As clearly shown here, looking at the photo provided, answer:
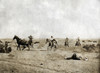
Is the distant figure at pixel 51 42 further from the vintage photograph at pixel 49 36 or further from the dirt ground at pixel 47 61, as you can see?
the dirt ground at pixel 47 61

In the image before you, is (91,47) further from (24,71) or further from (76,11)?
(24,71)

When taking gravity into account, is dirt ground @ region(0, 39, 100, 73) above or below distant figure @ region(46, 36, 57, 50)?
below

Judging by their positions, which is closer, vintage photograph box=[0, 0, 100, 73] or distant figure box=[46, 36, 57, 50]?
vintage photograph box=[0, 0, 100, 73]

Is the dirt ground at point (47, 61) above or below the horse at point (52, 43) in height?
below

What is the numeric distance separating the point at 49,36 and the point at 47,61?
2.71 ft

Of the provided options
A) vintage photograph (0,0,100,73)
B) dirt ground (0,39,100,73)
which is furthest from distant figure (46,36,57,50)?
dirt ground (0,39,100,73)

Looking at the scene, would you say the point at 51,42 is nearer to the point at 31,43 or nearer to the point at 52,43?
the point at 52,43

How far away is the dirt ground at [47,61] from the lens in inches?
265

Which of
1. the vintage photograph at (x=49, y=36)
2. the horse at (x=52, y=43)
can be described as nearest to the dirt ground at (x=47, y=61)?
the vintage photograph at (x=49, y=36)

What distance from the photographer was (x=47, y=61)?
691 cm

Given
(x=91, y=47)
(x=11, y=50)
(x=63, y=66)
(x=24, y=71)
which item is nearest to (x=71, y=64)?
(x=63, y=66)

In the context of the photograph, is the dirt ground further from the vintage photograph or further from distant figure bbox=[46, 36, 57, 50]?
distant figure bbox=[46, 36, 57, 50]

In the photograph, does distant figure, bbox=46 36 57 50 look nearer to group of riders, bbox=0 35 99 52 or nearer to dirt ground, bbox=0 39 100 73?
group of riders, bbox=0 35 99 52

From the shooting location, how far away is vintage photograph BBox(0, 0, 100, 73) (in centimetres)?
683
